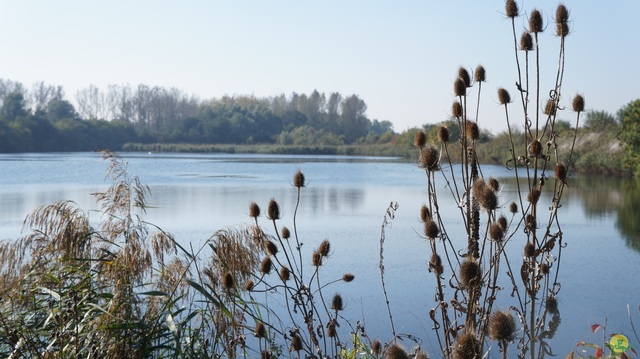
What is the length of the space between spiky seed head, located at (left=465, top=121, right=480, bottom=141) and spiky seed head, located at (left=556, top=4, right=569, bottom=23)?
1.44 ft

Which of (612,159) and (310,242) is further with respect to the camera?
(612,159)

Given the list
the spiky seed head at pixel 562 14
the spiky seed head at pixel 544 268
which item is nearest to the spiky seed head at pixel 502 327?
the spiky seed head at pixel 544 268

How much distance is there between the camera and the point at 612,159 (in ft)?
88.5

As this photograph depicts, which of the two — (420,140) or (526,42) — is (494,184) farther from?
(526,42)

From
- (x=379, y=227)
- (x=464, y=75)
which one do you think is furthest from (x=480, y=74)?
(x=379, y=227)

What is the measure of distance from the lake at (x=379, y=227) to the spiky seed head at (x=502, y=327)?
1.62 ft

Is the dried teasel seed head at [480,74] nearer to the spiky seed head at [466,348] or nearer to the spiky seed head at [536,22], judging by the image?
the spiky seed head at [536,22]

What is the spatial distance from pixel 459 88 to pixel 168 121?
77.1 m

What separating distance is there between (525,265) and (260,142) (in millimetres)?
65585

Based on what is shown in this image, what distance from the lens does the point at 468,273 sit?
2.14m

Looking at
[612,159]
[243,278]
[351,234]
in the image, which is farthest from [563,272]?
[612,159]

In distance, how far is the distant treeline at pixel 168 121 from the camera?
55.2 m

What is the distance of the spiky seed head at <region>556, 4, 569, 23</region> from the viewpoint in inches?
102

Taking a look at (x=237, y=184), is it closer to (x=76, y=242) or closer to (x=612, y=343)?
(x=76, y=242)
